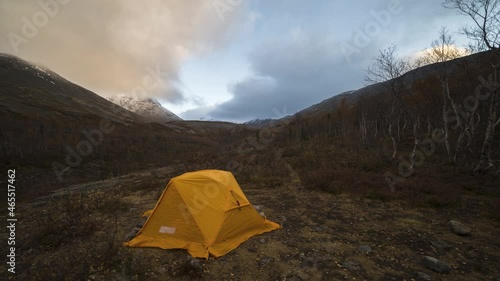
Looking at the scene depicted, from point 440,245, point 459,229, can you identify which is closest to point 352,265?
point 440,245

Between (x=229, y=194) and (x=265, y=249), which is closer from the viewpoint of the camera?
(x=265, y=249)

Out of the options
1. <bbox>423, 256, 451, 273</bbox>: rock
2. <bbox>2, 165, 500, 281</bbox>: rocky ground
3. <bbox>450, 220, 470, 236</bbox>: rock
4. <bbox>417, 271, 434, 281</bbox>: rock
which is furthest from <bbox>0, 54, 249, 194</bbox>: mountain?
<bbox>450, 220, 470, 236</bbox>: rock

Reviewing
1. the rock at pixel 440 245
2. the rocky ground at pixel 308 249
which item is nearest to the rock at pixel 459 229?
the rocky ground at pixel 308 249

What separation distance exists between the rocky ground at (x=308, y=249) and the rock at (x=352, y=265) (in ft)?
0.08

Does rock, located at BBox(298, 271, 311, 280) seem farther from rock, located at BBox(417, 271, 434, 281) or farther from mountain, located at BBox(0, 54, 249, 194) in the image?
mountain, located at BBox(0, 54, 249, 194)

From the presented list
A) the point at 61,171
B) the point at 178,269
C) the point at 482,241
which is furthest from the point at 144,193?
the point at 61,171

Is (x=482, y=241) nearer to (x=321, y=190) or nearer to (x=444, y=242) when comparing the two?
(x=444, y=242)

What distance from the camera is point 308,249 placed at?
6.96 metres

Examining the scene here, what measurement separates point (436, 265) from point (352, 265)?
6.21 feet

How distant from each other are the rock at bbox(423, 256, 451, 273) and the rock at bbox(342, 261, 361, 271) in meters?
1.61

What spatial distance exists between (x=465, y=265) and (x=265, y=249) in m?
4.87

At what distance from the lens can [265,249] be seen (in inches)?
276

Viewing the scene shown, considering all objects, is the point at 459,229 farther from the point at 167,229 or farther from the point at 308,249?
the point at 167,229

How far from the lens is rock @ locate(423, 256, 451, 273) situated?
5785 millimetres
